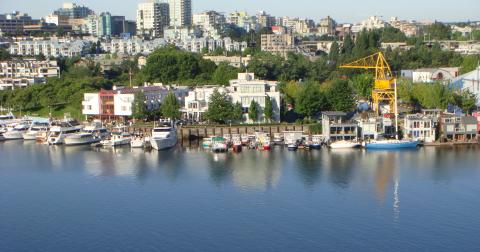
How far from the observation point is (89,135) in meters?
11.8

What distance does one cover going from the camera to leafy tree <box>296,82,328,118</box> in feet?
39.9

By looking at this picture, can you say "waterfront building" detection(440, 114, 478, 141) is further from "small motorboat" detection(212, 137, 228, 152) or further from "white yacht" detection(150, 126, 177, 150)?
"white yacht" detection(150, 126, 177, 150)

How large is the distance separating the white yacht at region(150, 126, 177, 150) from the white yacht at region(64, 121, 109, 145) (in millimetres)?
1253

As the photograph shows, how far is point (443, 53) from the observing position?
68.5ft

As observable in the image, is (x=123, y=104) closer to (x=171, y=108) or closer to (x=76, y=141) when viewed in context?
(x=171, y=108)

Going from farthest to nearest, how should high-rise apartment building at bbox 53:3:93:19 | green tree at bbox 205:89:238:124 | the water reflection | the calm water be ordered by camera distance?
high-rise apartment building at bbox 53:3:93:19 → green tree at bbox 205:89:238:124 → the water reflection → the calm water

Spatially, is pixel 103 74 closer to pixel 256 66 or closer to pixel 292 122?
pixel 256 66

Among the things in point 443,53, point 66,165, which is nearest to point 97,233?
point 66,165

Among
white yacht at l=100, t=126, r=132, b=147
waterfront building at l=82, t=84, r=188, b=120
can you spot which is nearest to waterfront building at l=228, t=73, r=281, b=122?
waterfront building at l=82, t=84, r=188, b=120

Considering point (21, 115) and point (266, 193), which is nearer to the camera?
point (266, 193)

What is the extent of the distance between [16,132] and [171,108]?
8.48 ft

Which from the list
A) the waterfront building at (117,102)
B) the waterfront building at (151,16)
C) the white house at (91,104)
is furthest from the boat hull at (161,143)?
the waterfront building at (151,16)

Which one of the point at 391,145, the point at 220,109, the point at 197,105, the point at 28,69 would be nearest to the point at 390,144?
the point at 391,145

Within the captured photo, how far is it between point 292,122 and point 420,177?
4085 millimetres
